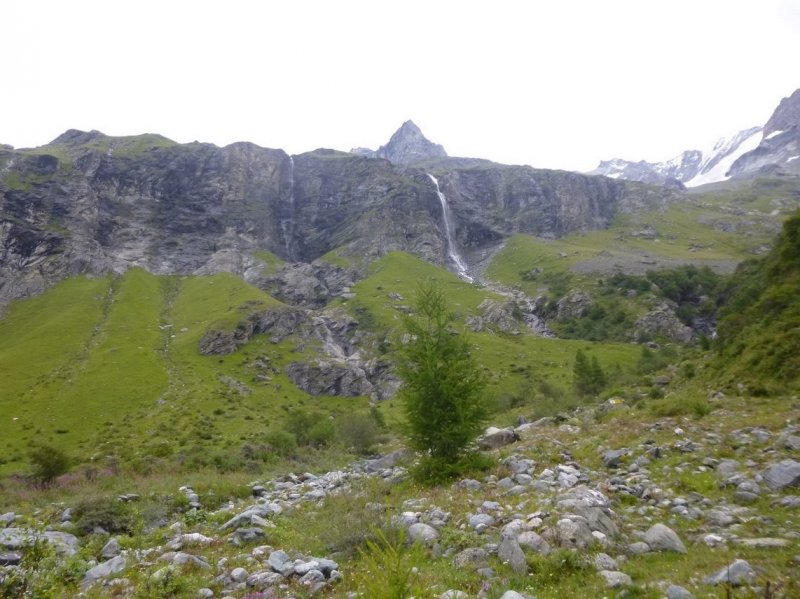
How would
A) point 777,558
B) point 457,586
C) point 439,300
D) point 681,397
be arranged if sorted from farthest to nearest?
point 681,397 → point 439,300 → point 457,586 → point 777,558

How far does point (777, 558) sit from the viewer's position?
816 cm

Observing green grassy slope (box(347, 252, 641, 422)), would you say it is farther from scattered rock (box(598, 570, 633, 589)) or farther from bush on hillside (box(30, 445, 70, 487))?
scattered rock (box(598, 570, 633, 589))

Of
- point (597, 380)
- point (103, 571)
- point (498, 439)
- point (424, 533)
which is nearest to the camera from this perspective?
point (424, 533)

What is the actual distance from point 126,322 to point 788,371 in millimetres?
135334

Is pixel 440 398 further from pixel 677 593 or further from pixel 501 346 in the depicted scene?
pixel 501 346

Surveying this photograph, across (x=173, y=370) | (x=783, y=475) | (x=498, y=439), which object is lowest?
(x=173, y=370)

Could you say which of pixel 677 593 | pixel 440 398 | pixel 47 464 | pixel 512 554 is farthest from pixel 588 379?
pixel 47 464

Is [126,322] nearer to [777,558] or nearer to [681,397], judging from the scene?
[681,397]

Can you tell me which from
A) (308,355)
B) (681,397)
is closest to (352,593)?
(681,397)

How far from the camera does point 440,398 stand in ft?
65.1

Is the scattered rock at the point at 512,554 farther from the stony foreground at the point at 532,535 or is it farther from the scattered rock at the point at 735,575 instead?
the scattered rock at the point at 735,575

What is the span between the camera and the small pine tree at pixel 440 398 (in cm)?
1938

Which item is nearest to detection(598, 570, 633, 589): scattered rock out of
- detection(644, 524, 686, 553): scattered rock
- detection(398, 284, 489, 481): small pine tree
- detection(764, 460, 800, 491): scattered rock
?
detection(644, 524, 686, 553): scattered rock

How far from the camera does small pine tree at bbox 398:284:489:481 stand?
19.4 m
